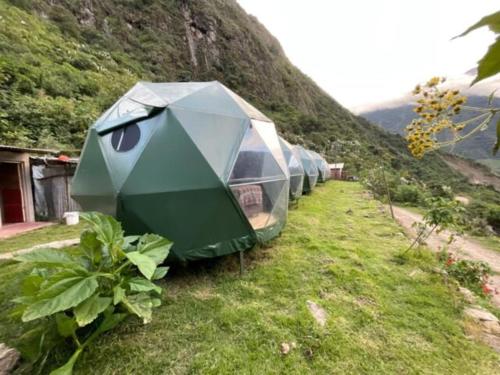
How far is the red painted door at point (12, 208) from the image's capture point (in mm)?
8766

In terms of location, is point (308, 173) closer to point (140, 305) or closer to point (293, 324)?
point (293, 324)

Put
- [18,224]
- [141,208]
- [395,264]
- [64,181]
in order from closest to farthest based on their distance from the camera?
[141,208] → [395,264] → [18,224] → [64,181]

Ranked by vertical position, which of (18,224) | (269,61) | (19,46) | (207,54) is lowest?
(18,224)

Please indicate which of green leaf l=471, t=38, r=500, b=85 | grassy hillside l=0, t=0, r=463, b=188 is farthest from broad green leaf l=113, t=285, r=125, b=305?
grassy hillside l=0, t=0, r=463, b=188

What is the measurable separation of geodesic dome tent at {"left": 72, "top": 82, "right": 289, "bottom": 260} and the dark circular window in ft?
0.05

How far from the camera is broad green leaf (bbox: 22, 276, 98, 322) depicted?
2.06 meters

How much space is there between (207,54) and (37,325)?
5205 cm

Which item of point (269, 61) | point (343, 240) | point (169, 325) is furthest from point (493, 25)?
point (269, 61)

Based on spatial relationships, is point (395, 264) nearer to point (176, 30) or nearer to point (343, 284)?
point (343, 284)

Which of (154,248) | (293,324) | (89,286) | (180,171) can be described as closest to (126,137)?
(180,171)

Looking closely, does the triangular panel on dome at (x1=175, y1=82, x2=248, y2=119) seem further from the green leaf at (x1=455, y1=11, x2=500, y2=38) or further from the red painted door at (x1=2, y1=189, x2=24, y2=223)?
the red painted door at (x1=2, y1=189, x2=24, y2=223)

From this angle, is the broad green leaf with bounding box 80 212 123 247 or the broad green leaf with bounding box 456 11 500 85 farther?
the broad green leaf with bounding box 80 212 123 247

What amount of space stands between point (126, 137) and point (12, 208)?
8.41m

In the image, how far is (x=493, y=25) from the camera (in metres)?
0.56
